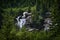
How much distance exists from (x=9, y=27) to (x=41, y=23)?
991 cm

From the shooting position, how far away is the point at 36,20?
47.1 ft

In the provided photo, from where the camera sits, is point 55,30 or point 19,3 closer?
point 55,30

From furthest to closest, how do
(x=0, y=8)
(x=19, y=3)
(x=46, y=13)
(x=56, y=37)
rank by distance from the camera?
(x=19, y=3)
(x=46, y=13)
(x=0, y=8)
(x=56, y=37)

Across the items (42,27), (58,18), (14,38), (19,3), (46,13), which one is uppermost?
(19,3)

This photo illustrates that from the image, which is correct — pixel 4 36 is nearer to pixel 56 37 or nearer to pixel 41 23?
pixel 56 37

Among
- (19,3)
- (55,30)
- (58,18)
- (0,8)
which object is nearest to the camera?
(55,30)

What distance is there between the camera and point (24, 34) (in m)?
5.44

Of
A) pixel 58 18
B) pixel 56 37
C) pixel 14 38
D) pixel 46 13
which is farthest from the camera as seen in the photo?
pixel 46 13

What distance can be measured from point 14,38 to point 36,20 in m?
9.28

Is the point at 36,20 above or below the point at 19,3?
below

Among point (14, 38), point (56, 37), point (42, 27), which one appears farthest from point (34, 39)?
point (42, 27)

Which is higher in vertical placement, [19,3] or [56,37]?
[19,3]

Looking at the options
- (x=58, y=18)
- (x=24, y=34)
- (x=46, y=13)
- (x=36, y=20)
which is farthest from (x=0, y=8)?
(x=46, y=13)

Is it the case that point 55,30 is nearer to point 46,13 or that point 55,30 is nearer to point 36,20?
point 36,20
